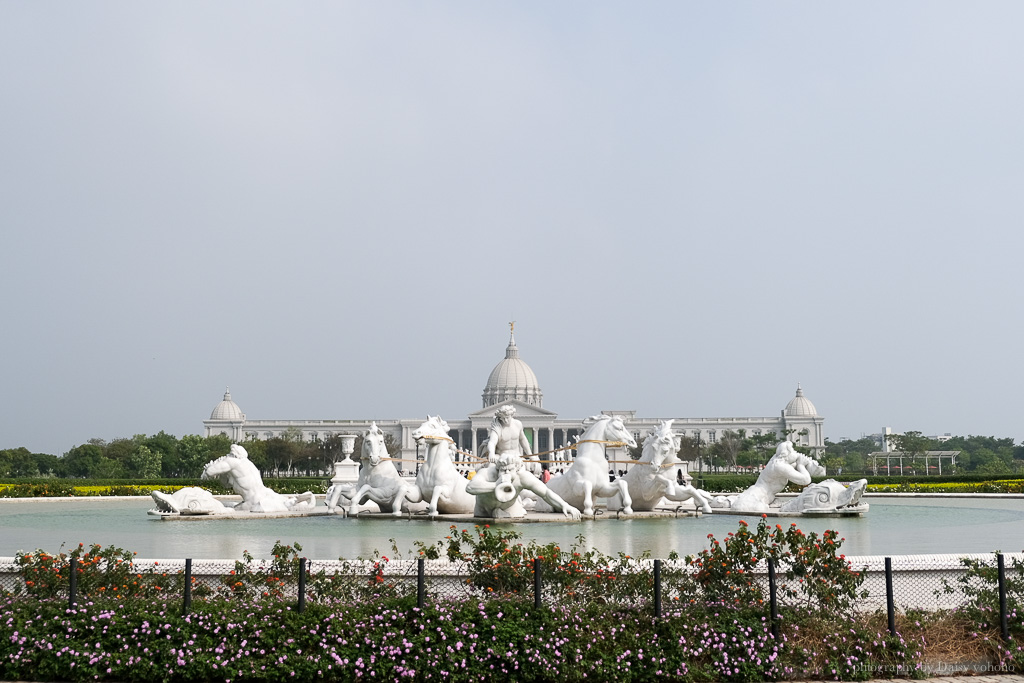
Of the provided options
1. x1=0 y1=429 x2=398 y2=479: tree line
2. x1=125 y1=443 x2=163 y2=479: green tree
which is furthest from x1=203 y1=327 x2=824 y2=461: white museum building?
x1=125 y1=443 x2=163 y2=479: green tree

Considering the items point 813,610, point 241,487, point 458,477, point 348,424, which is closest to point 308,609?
point 813,610

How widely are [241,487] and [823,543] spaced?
1447 centimetres

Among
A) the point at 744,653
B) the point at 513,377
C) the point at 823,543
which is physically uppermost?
the point at 513,377

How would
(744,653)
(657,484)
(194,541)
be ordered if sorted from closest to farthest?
(744,653), (194,541), (657,484)

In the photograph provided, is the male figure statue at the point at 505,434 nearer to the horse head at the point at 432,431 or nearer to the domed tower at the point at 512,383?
the horse head at the point at 432,431

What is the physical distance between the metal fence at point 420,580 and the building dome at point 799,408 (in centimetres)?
15231

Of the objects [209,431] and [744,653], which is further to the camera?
[209,431]

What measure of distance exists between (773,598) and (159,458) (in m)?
69.4

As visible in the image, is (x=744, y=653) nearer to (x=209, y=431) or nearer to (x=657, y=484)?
(x=657, y=484)

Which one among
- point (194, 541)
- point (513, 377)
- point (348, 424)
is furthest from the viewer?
point (513, 377)

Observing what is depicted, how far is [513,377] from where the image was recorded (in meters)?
168

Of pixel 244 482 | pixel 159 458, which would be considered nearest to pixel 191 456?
pixel 159 458

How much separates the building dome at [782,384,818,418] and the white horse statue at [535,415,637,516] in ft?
471

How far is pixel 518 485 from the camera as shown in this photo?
1678cm
